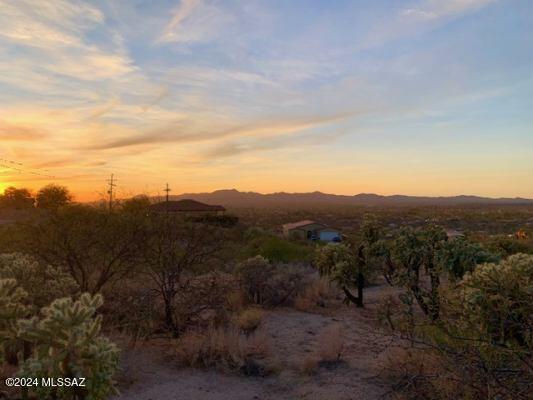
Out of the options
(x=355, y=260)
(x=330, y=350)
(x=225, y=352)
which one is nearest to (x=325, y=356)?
(x=330, y=350)

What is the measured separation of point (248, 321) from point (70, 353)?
28.3 feet

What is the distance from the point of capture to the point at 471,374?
5277mm

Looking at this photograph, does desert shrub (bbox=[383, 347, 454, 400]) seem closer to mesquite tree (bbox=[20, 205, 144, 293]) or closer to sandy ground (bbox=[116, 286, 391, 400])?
sandy ground (bbox=[116, 286, 391, 400])

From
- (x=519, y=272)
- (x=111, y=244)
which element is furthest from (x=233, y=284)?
(x=519, y=272)

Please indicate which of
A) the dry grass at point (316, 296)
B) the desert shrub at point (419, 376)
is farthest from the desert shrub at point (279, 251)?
the desert shrub at point (419, 376)

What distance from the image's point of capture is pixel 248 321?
10.9 metres

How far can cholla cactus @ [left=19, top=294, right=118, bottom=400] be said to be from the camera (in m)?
2.52

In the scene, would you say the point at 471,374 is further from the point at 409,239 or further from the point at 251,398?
the point at 409,239

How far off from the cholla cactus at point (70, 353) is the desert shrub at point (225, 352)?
233 inches

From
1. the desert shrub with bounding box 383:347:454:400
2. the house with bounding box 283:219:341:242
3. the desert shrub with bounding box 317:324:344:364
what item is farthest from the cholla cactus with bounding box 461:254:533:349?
the house with bounding box 283:219:341:242

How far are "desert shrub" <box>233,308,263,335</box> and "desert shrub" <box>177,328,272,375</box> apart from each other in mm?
1213

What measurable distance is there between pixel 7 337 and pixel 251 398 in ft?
16.7

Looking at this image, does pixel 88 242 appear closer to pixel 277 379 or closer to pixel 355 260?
pixel 277 379

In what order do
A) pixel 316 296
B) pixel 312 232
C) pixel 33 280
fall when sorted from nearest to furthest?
pixel 33 280, pixel 316 296, pixel 312 232
